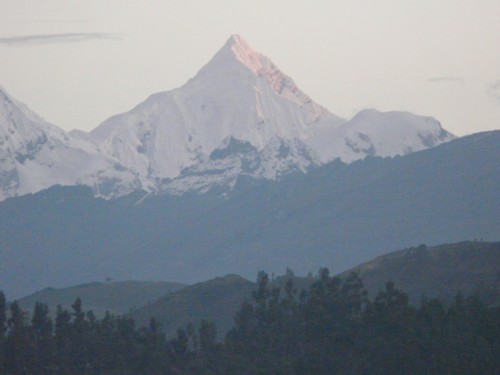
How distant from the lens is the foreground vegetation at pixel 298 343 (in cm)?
15562

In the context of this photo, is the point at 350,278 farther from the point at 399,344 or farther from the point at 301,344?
the point at 399,344

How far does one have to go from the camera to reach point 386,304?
171m

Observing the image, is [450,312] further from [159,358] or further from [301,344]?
[159,358]

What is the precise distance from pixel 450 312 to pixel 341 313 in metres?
14.7

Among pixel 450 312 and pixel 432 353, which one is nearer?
pixel 432 353

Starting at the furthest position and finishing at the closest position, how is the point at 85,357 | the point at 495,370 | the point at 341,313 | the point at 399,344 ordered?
the point at 341,313, the point at 85,357, the point at 399,344, the point at 495,370

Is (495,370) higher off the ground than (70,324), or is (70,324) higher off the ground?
(70,324)

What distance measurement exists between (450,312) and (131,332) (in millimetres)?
30017

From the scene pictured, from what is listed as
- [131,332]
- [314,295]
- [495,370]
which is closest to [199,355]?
[131,332]

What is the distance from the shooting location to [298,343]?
174500 millimetres

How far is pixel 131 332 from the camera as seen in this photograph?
177500 mm

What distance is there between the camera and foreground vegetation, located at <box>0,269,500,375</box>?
511 feet

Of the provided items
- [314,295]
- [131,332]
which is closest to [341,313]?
[314,295]

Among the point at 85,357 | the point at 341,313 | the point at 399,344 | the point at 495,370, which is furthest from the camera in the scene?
the point at 341,313
